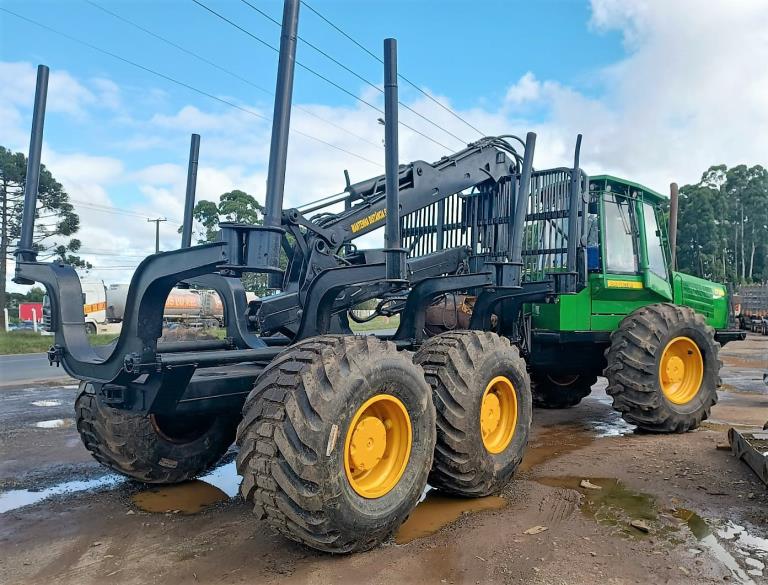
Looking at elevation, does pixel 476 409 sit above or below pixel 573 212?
below

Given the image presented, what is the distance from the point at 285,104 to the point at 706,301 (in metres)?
7.37

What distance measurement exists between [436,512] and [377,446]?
97 centimetres

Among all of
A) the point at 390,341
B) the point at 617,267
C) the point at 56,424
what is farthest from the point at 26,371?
the point at 617,267

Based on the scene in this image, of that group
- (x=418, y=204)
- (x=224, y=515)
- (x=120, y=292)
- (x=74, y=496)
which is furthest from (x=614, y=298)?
(x=120, y=292)

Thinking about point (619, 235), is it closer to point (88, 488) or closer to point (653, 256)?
point (653, 256)

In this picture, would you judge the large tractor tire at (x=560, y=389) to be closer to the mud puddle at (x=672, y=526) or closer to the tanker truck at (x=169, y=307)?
the mud puddle at (x=672, y=526)

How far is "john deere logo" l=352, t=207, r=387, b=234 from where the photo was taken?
20.4 ft

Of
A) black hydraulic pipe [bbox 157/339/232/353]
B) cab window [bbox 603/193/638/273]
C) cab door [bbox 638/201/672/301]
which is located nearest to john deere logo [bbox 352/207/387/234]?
black hydraulic pipe [bbox 157/339/232/353]

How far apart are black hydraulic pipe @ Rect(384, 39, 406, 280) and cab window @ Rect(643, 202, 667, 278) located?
498 centimetres

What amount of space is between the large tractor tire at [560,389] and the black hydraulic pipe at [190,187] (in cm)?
553

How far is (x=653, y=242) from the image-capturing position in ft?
27.0

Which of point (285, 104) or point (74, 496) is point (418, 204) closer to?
point (285, 104)

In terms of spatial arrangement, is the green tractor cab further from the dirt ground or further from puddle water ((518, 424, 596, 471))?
the dirt ground

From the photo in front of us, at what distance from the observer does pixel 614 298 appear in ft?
25.3
